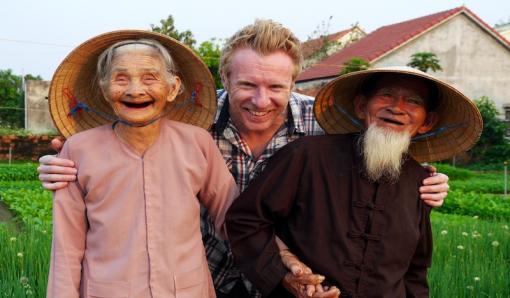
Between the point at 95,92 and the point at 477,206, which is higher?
the point at 95,92

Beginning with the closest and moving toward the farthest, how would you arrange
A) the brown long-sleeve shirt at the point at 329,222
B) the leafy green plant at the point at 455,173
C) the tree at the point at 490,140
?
1. the brown long-sleeve shirt at the point at 329,222
2. the leafy green plant at the point at 455,173
3. the tree at the point at 490,140

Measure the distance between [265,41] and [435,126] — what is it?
0.84 metres

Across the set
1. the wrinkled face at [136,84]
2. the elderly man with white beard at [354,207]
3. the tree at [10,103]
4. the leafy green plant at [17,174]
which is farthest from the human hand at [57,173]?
the tree at [10,103]

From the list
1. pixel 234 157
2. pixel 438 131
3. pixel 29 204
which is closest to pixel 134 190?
pixel 234 157

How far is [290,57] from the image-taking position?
2.38m

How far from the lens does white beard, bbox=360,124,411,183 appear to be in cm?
205

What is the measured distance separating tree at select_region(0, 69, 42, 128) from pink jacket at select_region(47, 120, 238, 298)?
2162cm

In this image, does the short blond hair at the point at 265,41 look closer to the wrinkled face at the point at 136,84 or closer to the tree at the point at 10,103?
the wrinkled face at the point at 136,84

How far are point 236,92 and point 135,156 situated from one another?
0.60 metres

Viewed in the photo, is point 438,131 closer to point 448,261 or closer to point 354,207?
point 354,207

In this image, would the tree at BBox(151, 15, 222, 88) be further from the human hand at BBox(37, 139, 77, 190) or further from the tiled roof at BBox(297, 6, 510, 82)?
the human hand at BBox(37, 139, 77, 190)

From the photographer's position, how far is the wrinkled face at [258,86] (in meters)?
2.32

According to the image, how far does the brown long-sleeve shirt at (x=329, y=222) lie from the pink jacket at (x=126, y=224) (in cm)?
22

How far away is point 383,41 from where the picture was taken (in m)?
23.2
